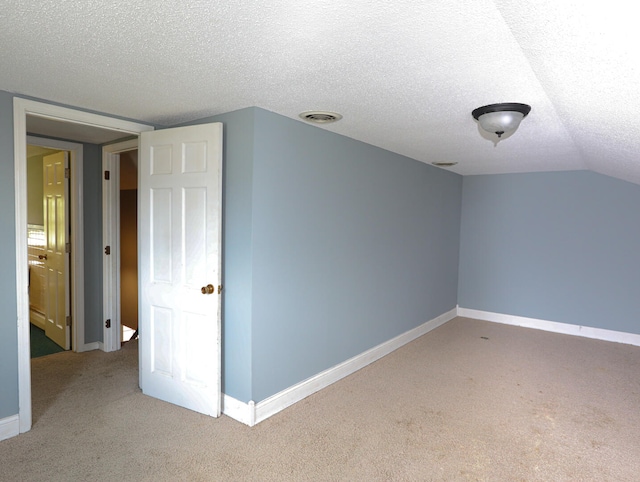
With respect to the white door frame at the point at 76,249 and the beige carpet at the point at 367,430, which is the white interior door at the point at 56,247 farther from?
the beige carpet at the point at 367,430

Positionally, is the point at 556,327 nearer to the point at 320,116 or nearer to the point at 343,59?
the point at 320,116

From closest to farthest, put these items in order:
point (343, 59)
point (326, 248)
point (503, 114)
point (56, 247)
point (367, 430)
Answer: point (343, 59) < point (503, 114) < point (367, 430) < point (326, 248) < point (56, 247)

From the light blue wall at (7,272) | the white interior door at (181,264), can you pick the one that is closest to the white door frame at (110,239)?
the white interior door at (181,264)

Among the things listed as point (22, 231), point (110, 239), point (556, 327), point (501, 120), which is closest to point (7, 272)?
point (22, 231)

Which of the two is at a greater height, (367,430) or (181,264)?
(181,264)

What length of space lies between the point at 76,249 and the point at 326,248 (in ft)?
8.55

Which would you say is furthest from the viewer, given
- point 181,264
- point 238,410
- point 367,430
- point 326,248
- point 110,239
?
point 110,239

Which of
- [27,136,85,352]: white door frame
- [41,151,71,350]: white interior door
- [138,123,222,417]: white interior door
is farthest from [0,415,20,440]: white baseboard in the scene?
[41,151,71,350]: white interior door

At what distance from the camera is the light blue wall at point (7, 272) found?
243cm

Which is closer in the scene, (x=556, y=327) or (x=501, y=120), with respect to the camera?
(x=501, y=120)

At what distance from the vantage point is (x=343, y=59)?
5.93 feet

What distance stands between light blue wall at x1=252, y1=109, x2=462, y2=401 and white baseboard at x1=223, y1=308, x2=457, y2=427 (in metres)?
0.06

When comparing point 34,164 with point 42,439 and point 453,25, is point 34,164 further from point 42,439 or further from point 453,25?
point 453,25

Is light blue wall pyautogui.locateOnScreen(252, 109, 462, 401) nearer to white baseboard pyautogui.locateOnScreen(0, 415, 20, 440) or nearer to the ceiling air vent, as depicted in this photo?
the ceiling air vent
